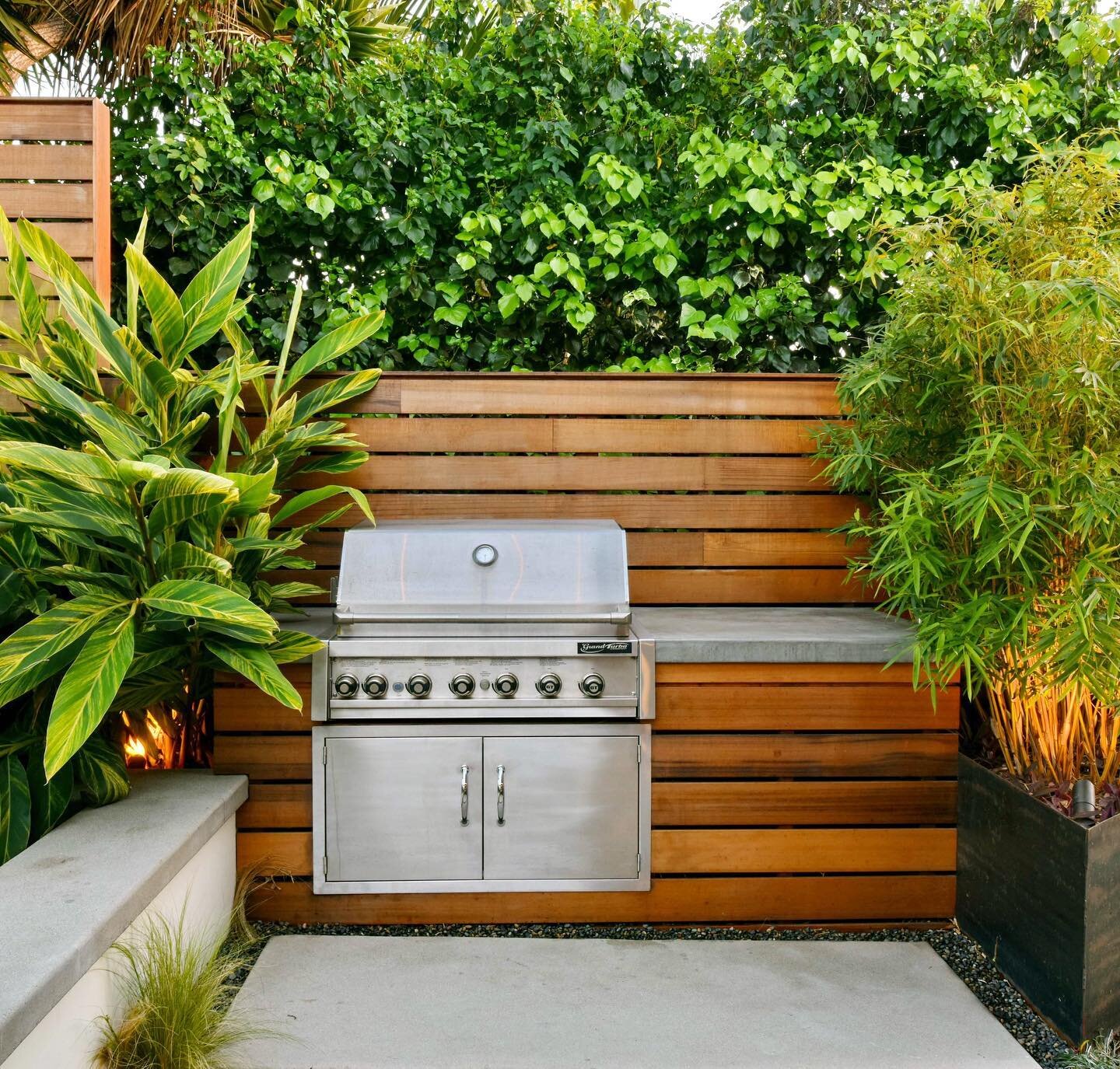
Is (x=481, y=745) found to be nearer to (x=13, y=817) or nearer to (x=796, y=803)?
(x=796, y=803)

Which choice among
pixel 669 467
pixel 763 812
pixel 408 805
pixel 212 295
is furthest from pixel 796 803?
pixel 212 295

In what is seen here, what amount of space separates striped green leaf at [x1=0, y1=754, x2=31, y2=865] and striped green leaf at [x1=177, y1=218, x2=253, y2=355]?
1.26m

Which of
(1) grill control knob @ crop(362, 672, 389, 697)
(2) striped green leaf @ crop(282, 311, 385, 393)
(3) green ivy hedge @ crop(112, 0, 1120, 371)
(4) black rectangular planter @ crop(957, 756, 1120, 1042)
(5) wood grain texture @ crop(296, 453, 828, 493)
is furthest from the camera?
(3) green ivy hedge @ crop(112, 0, 1120, 371)

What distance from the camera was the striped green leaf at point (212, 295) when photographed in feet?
8.48

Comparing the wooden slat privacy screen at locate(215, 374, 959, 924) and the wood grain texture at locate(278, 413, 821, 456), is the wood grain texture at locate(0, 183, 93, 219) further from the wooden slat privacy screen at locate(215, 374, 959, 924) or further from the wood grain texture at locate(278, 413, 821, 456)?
the wooden slat privacy screen at locate(215, 374, 959, 924)

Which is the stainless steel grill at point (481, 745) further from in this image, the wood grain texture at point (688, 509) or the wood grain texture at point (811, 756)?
the wood grain texture at point (688, 509)

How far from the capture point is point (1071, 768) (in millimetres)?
2451

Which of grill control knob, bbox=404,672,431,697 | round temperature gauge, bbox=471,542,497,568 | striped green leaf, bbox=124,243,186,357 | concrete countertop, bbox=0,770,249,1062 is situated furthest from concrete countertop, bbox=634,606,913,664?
striped green leaf, bbox=124,243,186,357

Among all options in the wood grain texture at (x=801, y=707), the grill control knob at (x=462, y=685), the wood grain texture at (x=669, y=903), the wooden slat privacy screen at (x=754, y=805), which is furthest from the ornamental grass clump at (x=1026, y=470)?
the grill control knob at (x=462, y=685)

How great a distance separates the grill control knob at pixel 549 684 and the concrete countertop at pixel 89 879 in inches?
36.6

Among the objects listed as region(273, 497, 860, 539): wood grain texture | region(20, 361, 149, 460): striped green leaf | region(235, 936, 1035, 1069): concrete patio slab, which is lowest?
region(235, 936, 1035, 1069): concrete patio slab

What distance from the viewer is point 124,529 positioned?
219 centimetres

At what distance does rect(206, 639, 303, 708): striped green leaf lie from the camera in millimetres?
2289

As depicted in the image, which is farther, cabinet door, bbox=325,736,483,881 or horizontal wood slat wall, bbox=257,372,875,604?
horizontal wood slat wall, bbox=257,372,875,604
